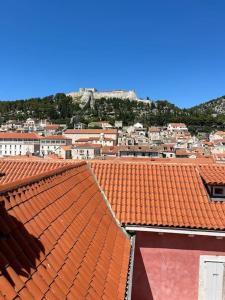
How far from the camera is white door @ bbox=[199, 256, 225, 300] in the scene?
27.2 ft

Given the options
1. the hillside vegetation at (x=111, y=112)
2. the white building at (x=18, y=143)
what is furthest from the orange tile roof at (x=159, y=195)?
the hillside vegetation at (x=111, y=112)

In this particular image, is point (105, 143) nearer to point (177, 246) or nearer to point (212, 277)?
point (177, 246)

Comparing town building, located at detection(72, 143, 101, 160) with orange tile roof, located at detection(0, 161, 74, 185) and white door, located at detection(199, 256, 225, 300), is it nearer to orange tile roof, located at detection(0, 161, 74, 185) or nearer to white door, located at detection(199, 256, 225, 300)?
orange tile roof, located at detection(0, 161, 74, 185)

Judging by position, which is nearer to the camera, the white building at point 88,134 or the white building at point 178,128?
the white building at point 88,134

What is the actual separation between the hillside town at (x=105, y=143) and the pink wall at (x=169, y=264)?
174 feet

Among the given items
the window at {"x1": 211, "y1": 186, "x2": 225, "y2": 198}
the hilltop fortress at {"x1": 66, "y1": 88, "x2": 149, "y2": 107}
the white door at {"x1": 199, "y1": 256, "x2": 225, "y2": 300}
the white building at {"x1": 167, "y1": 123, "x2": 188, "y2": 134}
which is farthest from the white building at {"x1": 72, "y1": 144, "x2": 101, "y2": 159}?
the hilltop fortress at {"x1": 66, "y1": 88, "x2": 149, "y2": 107}

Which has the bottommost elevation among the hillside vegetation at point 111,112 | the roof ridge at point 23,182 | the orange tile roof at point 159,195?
the orange tile roof at point 159,195

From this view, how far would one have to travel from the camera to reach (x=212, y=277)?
8320mm

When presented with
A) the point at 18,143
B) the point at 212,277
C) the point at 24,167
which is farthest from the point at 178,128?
the point at 212,277

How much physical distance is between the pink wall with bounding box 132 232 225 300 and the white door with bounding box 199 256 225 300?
0.16 metres

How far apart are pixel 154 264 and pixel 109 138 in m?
106

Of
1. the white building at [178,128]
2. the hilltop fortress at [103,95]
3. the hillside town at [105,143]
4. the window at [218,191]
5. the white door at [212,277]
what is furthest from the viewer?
the hilltop fortress at [103,95]

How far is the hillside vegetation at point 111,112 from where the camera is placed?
154 m

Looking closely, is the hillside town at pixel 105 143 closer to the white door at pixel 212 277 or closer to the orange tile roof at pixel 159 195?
the orange tile roof at pixel 159 195
